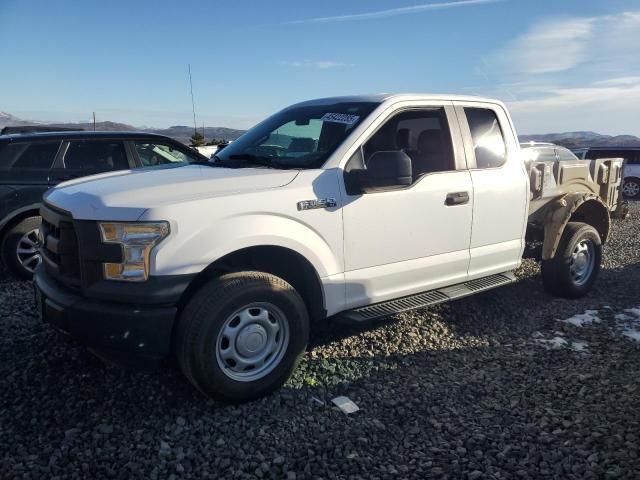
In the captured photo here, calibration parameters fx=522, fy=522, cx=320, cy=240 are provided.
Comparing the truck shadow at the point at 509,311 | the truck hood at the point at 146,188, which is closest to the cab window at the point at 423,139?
the truck hood at the point at 146,188

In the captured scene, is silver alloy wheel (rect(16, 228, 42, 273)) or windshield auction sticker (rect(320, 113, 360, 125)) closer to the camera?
windshield auction sticker (rect(320, 113, 360, 125))

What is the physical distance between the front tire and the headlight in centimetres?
36

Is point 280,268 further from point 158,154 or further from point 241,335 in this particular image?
point 158,154

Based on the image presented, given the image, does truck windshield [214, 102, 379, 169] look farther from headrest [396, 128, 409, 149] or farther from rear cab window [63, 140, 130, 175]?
rear cab window [63, 140, 130, 175]

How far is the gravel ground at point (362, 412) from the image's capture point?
2.76 meters

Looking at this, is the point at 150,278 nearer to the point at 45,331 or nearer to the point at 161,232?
the point at 161,232

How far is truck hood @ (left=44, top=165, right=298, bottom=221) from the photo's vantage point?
297 centimetres

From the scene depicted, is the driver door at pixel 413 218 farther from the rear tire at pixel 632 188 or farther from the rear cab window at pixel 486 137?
the rear tire at pixel 632 188

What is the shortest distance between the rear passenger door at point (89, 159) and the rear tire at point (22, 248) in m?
0.61

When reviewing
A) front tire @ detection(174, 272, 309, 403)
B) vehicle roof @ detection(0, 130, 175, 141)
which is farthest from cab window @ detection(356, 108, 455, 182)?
vehicle roof @ detection(0, 130, 175, 141)

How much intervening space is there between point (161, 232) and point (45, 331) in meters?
2.08

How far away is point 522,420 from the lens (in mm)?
3201

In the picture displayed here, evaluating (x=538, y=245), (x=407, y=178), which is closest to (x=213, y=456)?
(x=407, y=178)

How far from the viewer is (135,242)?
291cm
